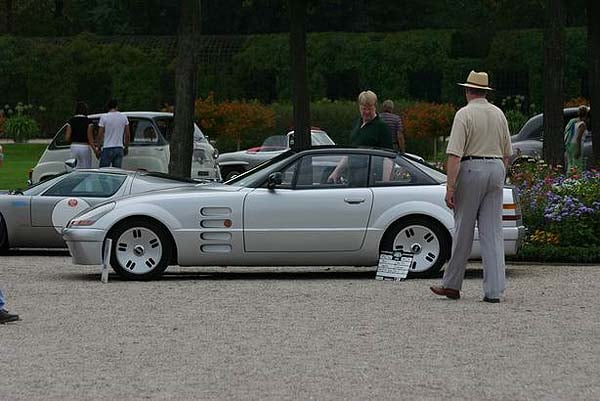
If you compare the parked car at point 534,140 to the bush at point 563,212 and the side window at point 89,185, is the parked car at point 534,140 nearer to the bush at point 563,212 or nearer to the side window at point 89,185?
the bush at point 563,212

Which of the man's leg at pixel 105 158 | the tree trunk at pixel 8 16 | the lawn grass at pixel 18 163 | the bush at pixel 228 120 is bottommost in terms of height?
the lawn grass at pixel 18 163

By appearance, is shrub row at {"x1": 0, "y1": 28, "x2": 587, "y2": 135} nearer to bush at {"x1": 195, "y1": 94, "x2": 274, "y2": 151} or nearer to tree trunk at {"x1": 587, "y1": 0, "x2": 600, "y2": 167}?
bush at {"x1": 195, "y1": 94, "x2": 274, "y2": 151}

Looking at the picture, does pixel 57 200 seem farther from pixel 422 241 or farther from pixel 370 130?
pixel 422 241

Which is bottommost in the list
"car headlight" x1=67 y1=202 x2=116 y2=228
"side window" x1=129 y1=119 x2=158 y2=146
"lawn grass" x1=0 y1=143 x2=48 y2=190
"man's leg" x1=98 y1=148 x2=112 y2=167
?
"lawn grass" x1=0 y1=143 x2=48 y2=190

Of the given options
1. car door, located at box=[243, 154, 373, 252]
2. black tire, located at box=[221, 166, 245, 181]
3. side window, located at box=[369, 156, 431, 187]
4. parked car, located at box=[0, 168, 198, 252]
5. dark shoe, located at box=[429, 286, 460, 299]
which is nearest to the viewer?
dark shoe, located at box=[429, 286, 460, 299]

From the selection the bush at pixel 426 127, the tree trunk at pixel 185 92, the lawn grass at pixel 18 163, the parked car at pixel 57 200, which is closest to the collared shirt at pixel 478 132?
the parked car at pixel 57 200

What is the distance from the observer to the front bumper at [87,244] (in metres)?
15.0

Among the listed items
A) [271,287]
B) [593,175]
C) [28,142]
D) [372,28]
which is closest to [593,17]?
[593,175]

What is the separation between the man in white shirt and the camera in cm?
2417

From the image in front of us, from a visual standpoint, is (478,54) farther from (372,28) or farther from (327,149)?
(327,149)

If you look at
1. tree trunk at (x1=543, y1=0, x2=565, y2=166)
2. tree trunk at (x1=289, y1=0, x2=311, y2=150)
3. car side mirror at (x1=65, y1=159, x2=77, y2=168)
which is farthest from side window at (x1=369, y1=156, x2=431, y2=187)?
tree trunk at (x1=289, y1=0, x2=311, y2=150)

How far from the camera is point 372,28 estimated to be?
231 feet

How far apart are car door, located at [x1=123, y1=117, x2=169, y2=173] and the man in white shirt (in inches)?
32.1

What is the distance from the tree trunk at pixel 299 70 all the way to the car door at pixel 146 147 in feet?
10.3
